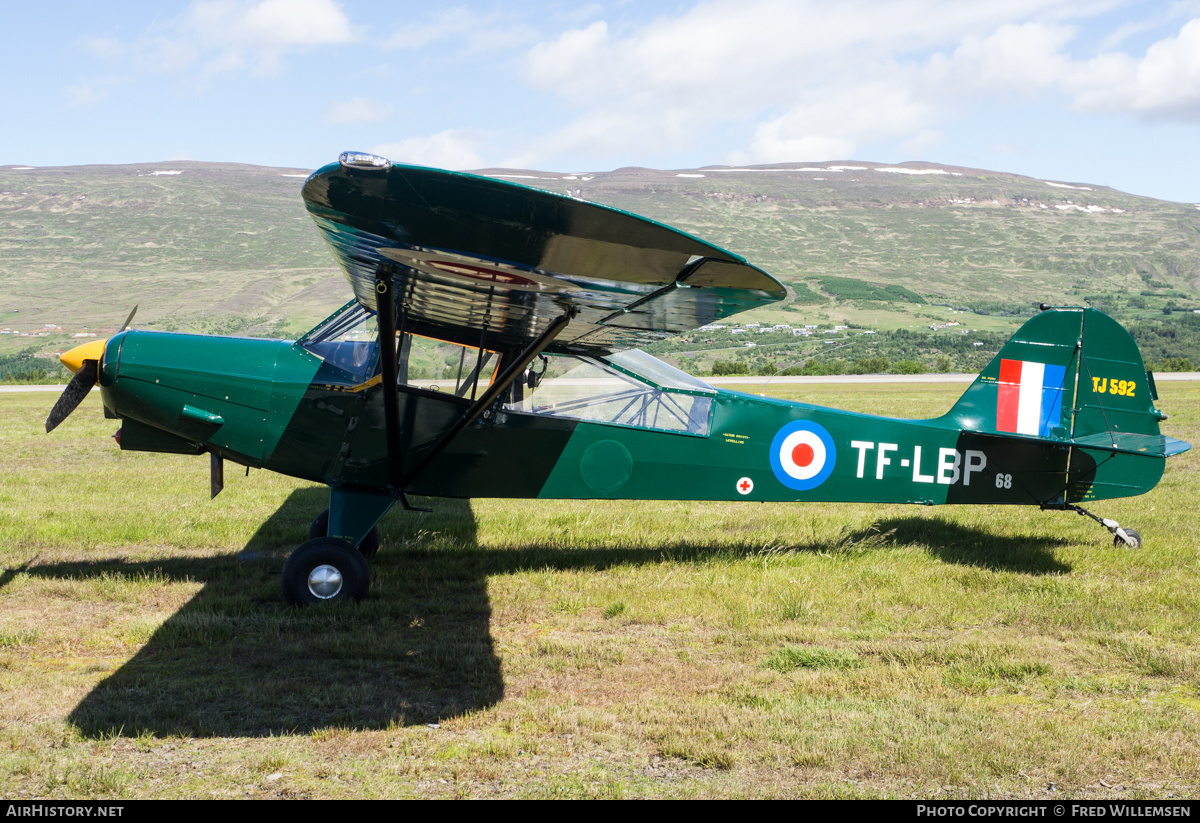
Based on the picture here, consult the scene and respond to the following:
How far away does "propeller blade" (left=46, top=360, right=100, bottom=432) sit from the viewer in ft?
20.1

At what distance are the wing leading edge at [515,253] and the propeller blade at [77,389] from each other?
6.74ft

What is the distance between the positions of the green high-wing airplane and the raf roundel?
17mm

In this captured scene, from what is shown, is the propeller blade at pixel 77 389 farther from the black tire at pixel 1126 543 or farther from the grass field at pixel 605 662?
the black tire at pixel 1126 543

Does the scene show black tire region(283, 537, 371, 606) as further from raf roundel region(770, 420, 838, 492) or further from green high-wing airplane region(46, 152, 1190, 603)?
raf roundel region(770, 420, 838, 492)

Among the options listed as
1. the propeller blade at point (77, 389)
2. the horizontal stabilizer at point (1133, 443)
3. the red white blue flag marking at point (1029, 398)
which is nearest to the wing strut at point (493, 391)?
the propeller blade at point (77, 389)

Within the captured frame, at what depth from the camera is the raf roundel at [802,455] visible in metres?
7.12

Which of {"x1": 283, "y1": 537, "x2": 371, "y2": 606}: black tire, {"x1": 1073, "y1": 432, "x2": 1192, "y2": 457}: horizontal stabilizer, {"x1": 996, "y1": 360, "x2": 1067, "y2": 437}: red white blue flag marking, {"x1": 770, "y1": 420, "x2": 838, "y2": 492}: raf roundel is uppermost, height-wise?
{"x1": 996, "y1": 360, "x2": 1067, "y2": 437}: red white blue flag marking

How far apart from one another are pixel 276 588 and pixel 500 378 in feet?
7.74

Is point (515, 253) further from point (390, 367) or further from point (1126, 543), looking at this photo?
point (1126, 543)

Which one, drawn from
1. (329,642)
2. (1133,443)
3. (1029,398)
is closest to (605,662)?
(329,642)

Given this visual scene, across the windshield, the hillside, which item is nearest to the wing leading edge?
the windshield

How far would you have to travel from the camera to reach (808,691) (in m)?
4.57

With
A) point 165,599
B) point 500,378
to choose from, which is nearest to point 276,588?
point 165,599
